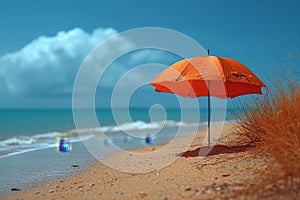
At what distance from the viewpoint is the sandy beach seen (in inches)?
133

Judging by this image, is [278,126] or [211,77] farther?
[211,77]

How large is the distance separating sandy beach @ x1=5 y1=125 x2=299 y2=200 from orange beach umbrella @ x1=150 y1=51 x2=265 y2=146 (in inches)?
39.3

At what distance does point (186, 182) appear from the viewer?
4000 millimetres

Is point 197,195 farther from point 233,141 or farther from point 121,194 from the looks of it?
point 233,141

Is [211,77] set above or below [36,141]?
above

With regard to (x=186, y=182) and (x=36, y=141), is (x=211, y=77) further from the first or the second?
(x=36, y=141)

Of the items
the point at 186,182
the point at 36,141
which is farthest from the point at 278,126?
the point at 36,141

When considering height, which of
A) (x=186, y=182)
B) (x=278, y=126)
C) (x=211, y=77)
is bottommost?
(x=186, y=182)

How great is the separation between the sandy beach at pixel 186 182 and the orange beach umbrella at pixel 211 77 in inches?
39.3

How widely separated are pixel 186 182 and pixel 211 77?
2082mm

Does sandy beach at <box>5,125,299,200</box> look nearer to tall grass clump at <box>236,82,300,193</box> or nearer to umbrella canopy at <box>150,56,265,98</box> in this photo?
tall grass clump at <box>236,82,300,193</box>

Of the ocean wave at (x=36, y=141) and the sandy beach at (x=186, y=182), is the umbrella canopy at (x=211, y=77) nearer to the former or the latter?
the sandy beach at (x=186, y=182)

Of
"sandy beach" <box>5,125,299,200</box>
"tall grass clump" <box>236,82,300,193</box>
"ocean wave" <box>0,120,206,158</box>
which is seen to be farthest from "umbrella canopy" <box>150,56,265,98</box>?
"ocean wave" <box>0,120,206,158</box>

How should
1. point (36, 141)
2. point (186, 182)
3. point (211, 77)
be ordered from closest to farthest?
1. point (186, 182)
2. point (211, 77)
3. point (36, 141)
